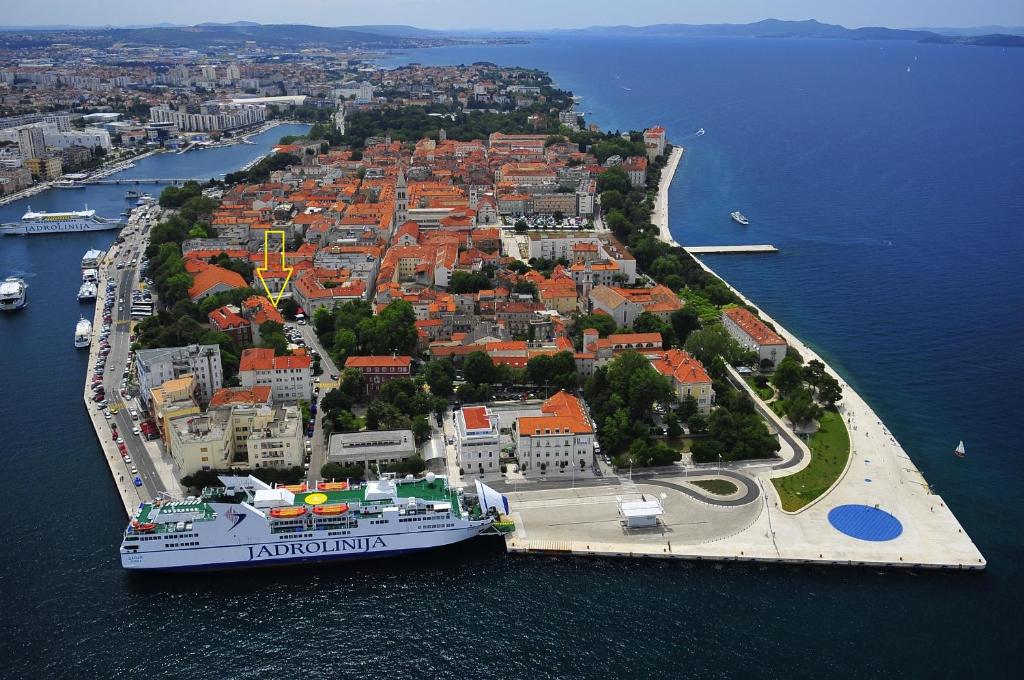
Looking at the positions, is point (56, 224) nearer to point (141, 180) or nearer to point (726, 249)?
point (141, 180)

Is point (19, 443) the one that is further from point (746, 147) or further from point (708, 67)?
point (708, 67)

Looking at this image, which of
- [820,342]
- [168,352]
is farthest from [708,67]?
[168,352]

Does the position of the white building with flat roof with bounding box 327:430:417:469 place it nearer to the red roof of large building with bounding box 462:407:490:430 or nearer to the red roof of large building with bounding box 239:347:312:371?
the red roof of large building with bounding box 462:407:490:430

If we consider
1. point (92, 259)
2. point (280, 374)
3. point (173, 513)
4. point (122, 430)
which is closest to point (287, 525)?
point (173, 513)

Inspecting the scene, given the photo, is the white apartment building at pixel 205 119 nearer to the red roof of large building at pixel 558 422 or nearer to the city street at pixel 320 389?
the city street at pixel 320 389

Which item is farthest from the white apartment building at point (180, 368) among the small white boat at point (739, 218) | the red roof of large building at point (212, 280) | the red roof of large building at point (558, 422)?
the small white boat at point (739, 218)

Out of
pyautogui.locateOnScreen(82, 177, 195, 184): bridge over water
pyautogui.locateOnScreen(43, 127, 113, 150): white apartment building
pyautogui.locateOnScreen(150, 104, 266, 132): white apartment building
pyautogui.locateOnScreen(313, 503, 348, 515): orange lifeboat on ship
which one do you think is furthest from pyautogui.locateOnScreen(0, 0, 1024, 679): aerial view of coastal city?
pyautogui.locateOnScreen(150, 104, 266, 132): white apartment building
